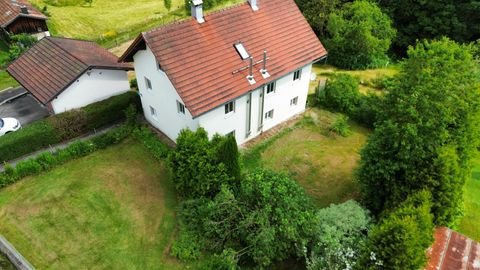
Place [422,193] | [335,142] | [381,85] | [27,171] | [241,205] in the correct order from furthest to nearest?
[381,85], [335,142], [27,171], [241,205], [422,193]

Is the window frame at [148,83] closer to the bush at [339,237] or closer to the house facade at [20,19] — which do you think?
the bush at [339,237]

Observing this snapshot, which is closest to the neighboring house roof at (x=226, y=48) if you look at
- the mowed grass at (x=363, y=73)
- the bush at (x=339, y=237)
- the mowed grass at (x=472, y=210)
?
the mowed grass at (x=363, y=73)

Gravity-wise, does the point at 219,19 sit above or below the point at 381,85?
above

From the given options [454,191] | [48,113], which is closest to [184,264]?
[454,191]

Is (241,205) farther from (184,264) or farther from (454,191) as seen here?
(454,191)

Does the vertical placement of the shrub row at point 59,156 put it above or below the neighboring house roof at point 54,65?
below

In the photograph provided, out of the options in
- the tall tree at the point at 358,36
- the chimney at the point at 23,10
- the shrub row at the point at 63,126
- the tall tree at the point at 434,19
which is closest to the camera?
the shrub row at the point at 63,126

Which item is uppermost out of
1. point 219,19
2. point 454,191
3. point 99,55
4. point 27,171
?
point 219,19

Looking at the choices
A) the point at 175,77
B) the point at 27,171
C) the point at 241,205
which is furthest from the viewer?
the point at 27,171
